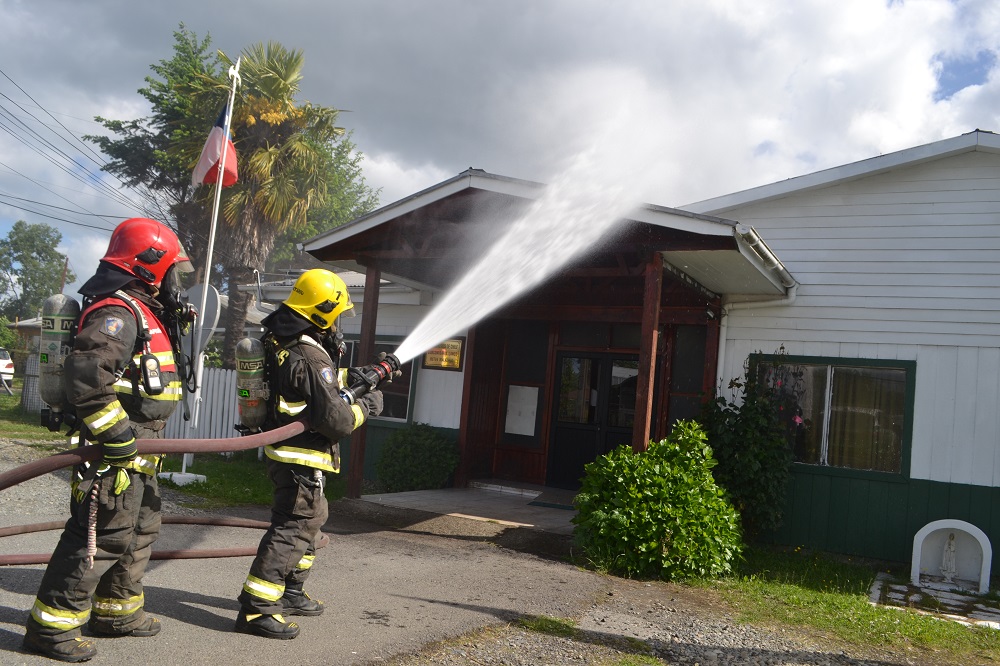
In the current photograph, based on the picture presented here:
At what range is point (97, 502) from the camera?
145 inches

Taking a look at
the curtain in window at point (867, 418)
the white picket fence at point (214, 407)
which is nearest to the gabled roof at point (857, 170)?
the curtain in window at point (867, 418)

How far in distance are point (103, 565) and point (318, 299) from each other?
69.2 inches

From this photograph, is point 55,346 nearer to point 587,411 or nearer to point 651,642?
point 651,642

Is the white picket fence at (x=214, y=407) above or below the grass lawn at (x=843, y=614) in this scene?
above

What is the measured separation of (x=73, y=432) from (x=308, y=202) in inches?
639

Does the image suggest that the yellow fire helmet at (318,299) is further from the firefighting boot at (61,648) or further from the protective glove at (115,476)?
the firefighting boot at (61,648)

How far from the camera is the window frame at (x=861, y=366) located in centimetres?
877

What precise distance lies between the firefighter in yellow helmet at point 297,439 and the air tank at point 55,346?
103cm

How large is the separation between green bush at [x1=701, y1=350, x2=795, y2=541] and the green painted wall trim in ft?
1.35

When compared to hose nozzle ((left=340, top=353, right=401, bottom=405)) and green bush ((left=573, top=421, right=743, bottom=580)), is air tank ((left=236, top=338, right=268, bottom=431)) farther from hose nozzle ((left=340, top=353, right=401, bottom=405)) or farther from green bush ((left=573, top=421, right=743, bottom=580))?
green bush ((left=573, top=421, right=743, bottom=580))

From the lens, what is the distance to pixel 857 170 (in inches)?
362

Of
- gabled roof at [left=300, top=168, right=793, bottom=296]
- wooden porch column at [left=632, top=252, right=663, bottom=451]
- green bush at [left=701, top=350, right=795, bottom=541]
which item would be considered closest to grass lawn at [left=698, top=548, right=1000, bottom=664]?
green bush at [left=701, top=350, right=795, bottom=541]

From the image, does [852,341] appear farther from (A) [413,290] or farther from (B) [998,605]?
(A) [413,290]

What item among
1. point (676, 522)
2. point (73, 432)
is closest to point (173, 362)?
point (73, 432)
